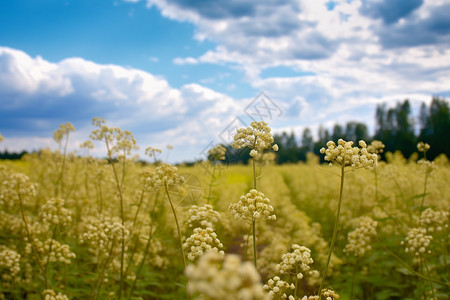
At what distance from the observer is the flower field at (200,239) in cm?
299

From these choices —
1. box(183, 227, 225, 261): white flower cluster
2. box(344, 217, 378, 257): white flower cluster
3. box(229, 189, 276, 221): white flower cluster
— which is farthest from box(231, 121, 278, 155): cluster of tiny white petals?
box(344, 217, 378, 257): white flower cluster

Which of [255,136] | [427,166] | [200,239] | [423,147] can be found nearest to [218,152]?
[255,136]

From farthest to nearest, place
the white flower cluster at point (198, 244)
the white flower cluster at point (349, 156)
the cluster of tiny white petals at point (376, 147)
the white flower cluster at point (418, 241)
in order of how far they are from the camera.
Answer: the cluster of tiny white petals at point (376, 147) < the white flower cluster at point (418, 241) < the white flower cluster at point (349, 156) < the white flower cluster at point (198, 244)

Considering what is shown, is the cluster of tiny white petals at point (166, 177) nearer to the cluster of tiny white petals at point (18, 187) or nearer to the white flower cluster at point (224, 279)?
the white flower cluster at point (224, 279)

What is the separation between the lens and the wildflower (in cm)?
338

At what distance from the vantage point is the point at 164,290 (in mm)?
7988

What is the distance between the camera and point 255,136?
3.43 meters

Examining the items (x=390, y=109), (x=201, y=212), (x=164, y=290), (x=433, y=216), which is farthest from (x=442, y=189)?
(x=390, y=109)

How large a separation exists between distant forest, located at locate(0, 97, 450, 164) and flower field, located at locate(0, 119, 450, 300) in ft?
154

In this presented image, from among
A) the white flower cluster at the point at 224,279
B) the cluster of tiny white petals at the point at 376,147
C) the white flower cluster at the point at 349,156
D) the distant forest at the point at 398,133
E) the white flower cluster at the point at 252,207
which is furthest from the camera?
the distant forest at the point at 398,133

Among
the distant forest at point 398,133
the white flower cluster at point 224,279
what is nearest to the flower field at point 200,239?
the white flower cluster at point 224,279

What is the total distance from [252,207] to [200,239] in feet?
1.74

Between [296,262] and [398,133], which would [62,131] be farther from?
[398,133]

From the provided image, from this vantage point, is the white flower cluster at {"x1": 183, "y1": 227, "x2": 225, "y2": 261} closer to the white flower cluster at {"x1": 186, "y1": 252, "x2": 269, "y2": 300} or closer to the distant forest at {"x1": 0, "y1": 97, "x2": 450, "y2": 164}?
the white flower cluster at {"x1": 186, "y1": 252, "x2": 269, "y2": 300}
